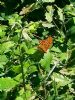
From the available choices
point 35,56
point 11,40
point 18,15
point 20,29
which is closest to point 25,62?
point 35,56

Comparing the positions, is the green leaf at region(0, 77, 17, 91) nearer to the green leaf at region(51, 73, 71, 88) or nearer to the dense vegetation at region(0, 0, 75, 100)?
the dense vegetation at region(0, 0, 75, 100)

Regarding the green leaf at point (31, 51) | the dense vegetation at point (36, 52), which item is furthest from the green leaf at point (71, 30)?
the green leaf at point (31, 51)

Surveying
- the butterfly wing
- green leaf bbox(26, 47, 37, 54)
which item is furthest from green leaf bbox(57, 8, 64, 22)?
the butterfly wing

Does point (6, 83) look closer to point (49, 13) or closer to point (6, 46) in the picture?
point (6, 46)

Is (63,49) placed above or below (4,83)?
above

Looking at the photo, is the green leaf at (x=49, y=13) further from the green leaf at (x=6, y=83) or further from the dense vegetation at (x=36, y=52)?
the green leaf at (x=6, y=83)

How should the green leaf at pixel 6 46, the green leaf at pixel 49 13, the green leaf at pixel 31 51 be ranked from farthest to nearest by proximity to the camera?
the green leaf at pixel 49 13 < the green leaf at pixel 6 46 < the green leaf at pixel 31 51

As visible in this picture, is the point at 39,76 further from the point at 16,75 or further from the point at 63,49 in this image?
the point at 63,49

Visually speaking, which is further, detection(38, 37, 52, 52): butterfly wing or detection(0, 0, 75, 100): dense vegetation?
detection(0, 0, 75, 100): dense vegetation

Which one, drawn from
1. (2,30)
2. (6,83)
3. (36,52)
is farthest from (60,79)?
(2,30)
